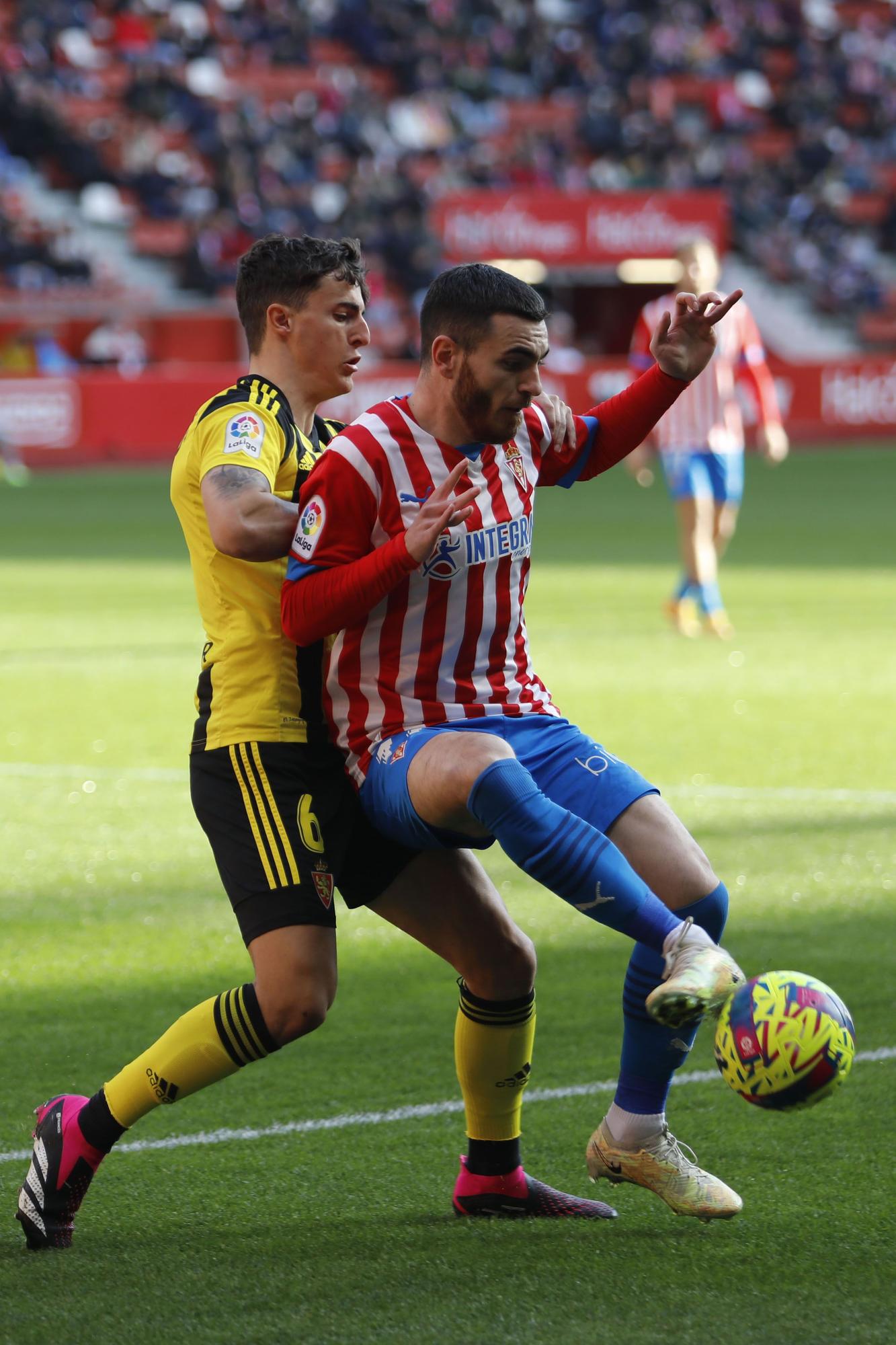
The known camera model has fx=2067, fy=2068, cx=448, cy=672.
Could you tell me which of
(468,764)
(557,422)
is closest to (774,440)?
(557,422)

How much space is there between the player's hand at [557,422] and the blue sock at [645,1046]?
3.22ft

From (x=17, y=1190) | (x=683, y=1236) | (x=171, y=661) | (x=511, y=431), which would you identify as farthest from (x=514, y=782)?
(x=171, y=661)

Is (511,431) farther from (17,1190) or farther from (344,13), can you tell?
(344,13)

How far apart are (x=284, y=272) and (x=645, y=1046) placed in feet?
5.56

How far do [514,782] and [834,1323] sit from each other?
40.7 inches

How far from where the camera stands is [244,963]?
6078 mm

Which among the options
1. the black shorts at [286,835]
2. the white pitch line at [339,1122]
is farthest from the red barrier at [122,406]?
the black shorts at [286,835]

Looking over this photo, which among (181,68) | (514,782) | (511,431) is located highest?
(181,68)

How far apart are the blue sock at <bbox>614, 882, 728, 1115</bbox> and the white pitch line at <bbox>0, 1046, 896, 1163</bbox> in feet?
2.54

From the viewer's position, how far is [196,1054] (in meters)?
3.86

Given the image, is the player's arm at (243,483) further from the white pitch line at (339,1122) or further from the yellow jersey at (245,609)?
the white pitch line at (339,1122)

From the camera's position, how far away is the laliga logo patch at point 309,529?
3.83 m

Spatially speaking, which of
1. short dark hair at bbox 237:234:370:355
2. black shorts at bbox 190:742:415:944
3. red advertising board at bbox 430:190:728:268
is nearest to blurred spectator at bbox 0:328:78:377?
red advertising board at bbox 430:190:728:268

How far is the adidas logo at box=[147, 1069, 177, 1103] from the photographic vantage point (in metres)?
3.89
